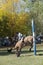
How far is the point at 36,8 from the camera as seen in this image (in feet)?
79.3

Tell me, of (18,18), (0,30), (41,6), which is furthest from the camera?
(18,18)

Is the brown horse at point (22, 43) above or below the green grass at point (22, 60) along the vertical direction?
above

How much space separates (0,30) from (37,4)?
23246mm

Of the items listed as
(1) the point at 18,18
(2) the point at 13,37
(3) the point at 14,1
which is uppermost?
(3) the point at 14,1

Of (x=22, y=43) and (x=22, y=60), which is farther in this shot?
(x=22, y=43)

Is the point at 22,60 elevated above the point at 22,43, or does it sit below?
below

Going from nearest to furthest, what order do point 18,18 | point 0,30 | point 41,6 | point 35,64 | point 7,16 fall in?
point 35,64, point 41,6, point 0,30, point 7,16, point 18,18

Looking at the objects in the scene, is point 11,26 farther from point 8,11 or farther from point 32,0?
point 32,0

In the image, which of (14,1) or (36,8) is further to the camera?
(14,1)

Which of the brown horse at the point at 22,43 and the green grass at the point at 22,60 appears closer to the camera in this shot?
the green grass at the point at 22,60

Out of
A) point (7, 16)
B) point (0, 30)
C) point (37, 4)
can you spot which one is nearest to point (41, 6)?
point (37, 4)

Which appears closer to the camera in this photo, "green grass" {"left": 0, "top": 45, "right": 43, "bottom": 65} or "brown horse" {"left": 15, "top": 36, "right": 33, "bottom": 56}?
"green grass" {"left": 0, "top": 45, "right": 43, "bottom": 65}

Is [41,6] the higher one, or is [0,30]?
[41,6]

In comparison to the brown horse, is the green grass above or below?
below
